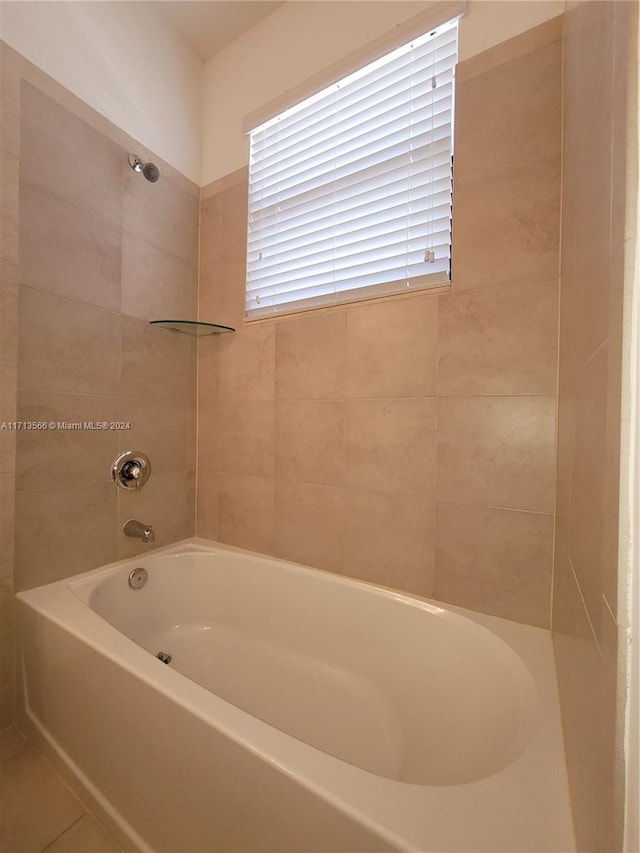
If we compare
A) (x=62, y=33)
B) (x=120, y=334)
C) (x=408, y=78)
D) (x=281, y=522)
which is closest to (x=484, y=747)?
(x=281, y=522)

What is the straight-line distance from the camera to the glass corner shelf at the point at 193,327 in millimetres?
1520

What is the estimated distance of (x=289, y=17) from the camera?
57.3 inches

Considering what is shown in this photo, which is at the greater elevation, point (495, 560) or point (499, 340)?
point (499, 340)

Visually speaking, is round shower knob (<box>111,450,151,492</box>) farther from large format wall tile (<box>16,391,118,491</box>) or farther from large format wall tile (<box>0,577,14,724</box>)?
large format wall tile (<box>0,577,14,724</box>)

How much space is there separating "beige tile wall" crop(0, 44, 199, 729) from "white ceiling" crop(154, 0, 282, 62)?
0.60 metres

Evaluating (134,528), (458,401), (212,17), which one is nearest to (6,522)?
(134,528)

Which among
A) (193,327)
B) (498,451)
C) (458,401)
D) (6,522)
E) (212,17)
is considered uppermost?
(212,17)

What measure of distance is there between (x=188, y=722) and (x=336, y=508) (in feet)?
2.62

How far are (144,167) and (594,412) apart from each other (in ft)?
5.62

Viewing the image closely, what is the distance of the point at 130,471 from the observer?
4.58 ft

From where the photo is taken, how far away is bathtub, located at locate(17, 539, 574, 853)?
55 cm

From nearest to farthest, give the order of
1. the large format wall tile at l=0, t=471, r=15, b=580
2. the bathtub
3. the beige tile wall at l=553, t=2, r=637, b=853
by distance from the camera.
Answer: the beige tile wall at l=553, t=2, r=637, b=853 → the bathtub → the large format wall tile at l=0, t=471, r=15, b=580

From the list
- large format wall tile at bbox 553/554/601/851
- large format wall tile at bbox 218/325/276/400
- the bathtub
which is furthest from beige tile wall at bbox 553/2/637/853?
large format wall tile at bbox 218/325/276/400

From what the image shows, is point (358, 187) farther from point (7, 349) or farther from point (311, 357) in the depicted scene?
point (7, 349)
